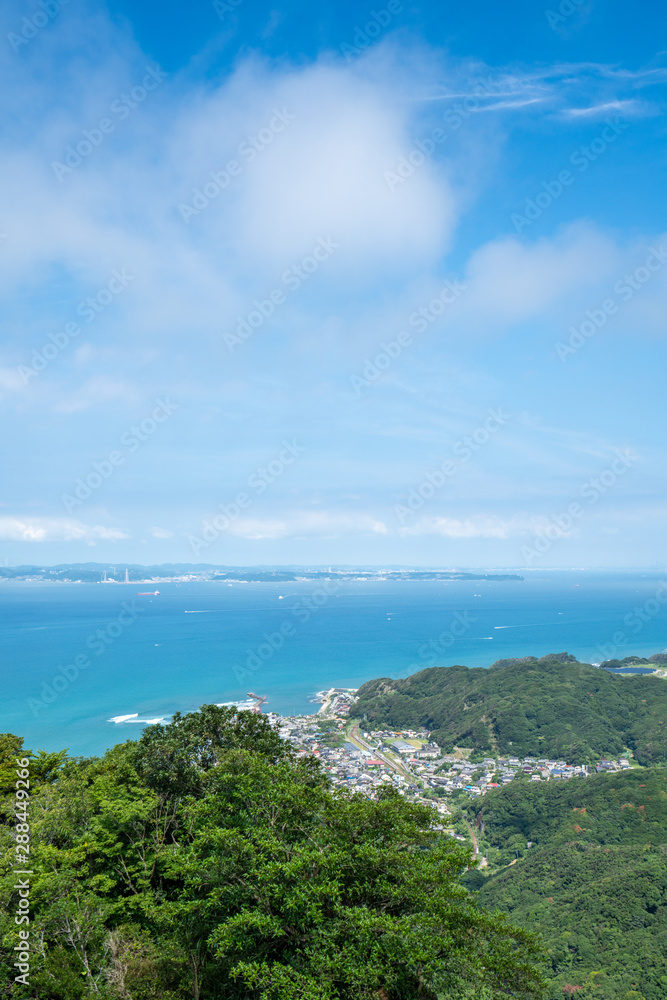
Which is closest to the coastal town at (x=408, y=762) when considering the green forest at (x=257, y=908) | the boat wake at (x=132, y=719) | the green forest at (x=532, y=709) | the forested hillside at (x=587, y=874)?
the green forest at (x=532, y=709)

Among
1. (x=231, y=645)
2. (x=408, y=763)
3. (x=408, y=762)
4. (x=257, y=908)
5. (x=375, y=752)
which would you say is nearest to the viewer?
(x=257, y=908)

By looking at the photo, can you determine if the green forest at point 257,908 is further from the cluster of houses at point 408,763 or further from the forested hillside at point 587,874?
the cluster of houses at point 408,763

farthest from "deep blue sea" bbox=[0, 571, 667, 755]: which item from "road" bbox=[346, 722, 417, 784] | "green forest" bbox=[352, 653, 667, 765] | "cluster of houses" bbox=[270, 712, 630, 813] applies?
"green forest" bbox=[352, 653, 667, 765]

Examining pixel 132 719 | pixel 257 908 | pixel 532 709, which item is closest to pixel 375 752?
pixel 532 709

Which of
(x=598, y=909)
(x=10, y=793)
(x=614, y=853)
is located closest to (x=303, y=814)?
(x=10, y=793)

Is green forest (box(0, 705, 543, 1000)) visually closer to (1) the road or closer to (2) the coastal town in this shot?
(2) the coastal town

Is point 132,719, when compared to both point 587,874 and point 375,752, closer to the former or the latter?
point 375,752

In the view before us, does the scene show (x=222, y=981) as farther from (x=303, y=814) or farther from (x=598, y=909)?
(x=598, y=909)
